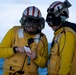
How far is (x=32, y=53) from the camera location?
869 cm

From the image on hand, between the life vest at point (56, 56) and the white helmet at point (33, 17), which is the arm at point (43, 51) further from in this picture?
the life vest at point (56, 56)

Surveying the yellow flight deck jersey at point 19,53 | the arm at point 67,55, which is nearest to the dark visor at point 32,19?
the yellow flight deck jersey at point 19,53

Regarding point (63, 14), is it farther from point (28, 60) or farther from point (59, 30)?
point (28, 60)

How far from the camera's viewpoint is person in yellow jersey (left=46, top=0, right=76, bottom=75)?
822 centimetres

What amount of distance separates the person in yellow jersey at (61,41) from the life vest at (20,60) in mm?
623

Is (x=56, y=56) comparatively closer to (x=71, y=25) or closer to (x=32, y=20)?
(x=71, y=25)

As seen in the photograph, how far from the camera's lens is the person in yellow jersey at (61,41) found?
8.22 m

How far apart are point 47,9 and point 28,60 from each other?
133 cm

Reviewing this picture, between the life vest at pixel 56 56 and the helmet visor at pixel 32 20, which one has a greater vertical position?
the helmet visor at pixel 32 20

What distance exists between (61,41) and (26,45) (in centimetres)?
114

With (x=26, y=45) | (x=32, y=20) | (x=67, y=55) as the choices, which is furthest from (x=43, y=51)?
(x=67, y=55)

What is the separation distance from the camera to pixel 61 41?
8336 mm

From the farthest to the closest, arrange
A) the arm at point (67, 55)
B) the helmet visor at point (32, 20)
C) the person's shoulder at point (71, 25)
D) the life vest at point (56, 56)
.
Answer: the helmet visor at point (32, 20)
the person's shoulder at point (71, 25)
the life vest at point (56, 56)
the arm at point (67, 55)

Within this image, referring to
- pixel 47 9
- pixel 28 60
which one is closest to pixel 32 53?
pixel 28 60
